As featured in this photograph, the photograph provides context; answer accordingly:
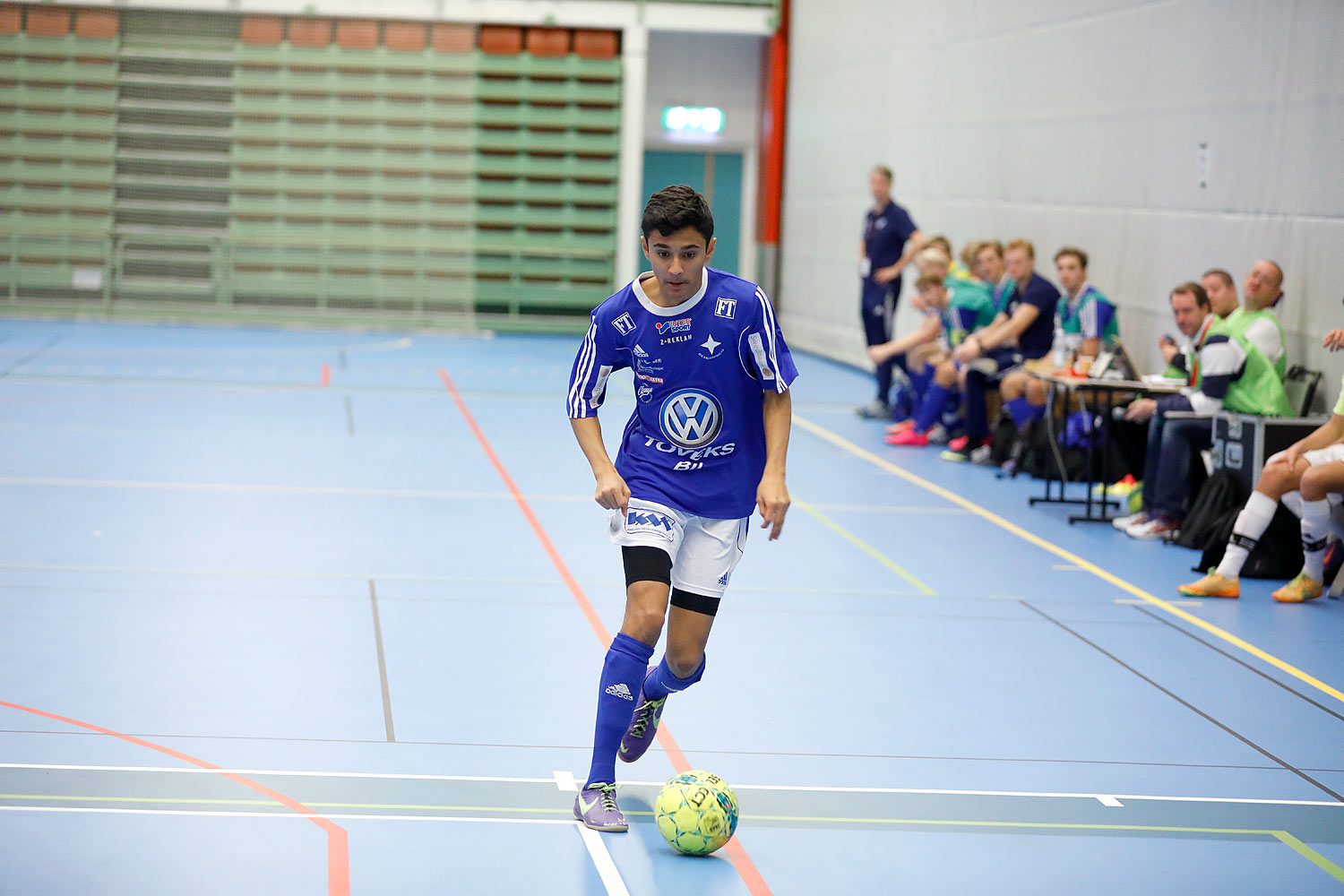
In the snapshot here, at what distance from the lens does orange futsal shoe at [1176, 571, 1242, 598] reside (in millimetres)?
7137

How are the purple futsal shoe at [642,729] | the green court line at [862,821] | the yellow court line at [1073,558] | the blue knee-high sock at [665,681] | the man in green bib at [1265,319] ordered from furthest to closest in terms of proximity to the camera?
the man in green bib at [1265,319] < the yellow court line at [1073,558] < the purple futsal shoe at [642,729] < the blue knee-high sock at [665,681] < the green court line at [862,821]

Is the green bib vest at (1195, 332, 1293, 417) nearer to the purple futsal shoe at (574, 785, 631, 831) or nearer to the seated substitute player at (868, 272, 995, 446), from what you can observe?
the seated substitute player at (868, 272, 995, 446)

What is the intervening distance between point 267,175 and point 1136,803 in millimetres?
17091

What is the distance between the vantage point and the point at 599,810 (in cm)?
396

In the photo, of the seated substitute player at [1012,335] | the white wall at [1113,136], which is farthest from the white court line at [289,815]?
the seated substitute player at [1012,335]

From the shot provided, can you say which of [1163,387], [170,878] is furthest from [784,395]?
[1163,387]

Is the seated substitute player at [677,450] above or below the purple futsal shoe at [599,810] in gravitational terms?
above

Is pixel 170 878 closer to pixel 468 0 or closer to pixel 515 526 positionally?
pixel 515 526

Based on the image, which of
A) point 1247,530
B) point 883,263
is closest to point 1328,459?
point 1247,530

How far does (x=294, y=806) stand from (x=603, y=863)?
923 millimetres

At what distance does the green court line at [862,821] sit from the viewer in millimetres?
4004

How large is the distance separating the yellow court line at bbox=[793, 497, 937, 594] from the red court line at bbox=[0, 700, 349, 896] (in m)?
3.75

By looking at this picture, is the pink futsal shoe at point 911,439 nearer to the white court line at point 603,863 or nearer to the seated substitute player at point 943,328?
the seated substitute player at point 943,328

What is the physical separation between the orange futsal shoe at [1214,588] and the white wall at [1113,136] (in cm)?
173
